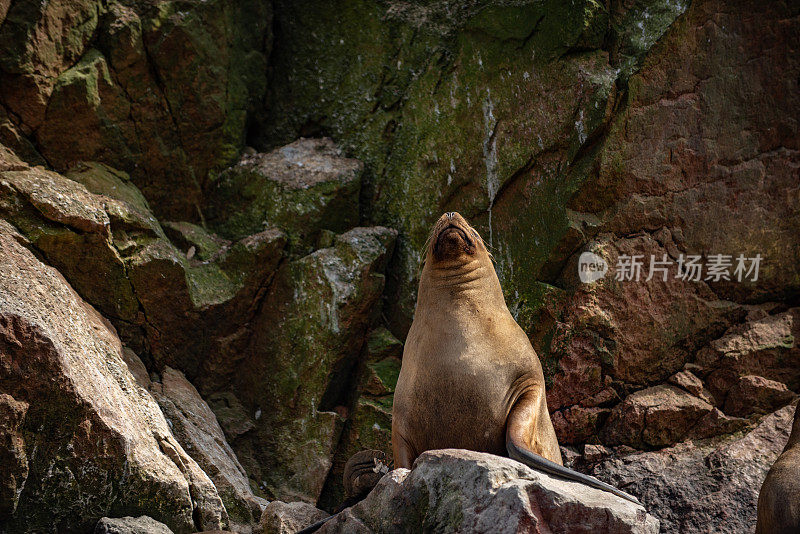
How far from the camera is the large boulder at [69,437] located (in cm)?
394

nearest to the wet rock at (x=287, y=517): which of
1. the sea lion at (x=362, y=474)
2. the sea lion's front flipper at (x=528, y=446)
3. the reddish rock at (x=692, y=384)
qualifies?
the sea lion at (x=362, y=474)

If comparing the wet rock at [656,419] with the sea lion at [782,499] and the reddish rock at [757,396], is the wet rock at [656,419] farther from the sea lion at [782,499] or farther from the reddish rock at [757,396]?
the sea lion at [782,499]

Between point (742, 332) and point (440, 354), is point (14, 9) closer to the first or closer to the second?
point (440, 354)

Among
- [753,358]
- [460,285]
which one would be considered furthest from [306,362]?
[753,358]

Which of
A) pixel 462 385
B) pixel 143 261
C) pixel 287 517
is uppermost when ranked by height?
pixel 143 261

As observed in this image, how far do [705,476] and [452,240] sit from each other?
268 centimetres

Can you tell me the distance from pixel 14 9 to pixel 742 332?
5894 mm

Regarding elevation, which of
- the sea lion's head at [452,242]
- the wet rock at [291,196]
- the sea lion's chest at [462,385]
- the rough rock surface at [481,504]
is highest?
the wet rock at [291,196]

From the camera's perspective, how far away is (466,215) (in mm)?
6504

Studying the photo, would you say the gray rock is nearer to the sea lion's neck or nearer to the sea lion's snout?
the sea lion's neck

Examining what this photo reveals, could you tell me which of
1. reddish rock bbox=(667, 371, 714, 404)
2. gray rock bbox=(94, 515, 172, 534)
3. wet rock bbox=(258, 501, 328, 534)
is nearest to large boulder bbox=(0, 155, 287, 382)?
wet rock bbox=(258, 501, 328, 534)

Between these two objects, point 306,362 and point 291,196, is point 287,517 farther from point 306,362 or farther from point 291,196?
point 291,196

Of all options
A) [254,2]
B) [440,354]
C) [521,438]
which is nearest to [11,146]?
[254,2]

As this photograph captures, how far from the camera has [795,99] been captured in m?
6.07
